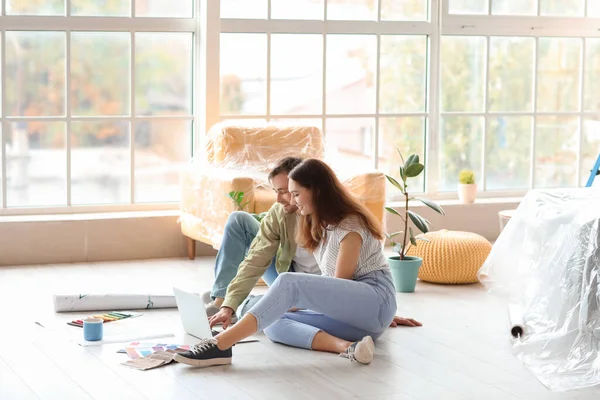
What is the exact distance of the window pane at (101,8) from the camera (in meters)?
6.16

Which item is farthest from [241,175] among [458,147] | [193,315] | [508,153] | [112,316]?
[508,153]

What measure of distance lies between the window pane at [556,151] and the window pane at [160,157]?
8.77ft

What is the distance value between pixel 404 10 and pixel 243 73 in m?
1.25

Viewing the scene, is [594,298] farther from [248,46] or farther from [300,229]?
[248,46]

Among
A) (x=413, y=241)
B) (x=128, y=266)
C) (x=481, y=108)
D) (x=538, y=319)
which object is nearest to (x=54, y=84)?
(x=128, y=266)

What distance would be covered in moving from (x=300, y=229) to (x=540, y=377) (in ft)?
3.47

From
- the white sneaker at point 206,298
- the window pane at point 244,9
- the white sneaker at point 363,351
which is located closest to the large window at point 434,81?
the window pane at point 244,9

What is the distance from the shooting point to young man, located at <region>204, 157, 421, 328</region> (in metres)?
3.99

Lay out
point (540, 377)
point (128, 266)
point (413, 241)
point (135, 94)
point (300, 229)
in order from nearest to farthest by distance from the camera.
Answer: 1. point (540, 377)
2. point (300, 229)
3. point (413, 241)
4. point (128, 266)
5. point (135, 94)

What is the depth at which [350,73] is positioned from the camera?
6.81 m

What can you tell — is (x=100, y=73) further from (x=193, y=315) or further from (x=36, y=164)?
(x=193, y=315)

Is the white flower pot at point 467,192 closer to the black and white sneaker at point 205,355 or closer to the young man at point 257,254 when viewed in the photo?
the young man at point 257,254

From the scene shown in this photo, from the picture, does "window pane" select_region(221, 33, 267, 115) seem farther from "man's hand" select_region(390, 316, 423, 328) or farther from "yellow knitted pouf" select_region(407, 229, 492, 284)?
"man's hand" select_region(390, 316, 423, 328)

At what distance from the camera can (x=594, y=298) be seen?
3697 mm
